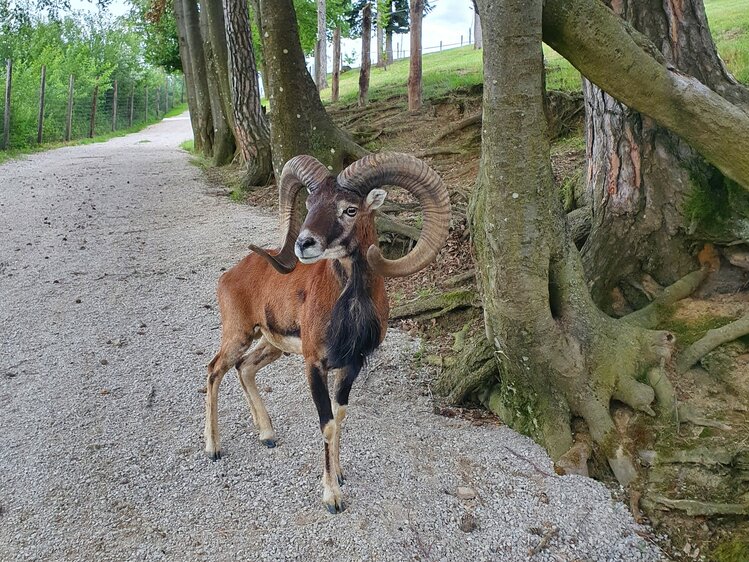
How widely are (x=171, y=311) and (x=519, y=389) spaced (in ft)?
17.6

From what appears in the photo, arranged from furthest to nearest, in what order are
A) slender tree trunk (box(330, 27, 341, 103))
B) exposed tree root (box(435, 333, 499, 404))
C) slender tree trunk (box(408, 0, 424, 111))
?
slender tree trunk (box(330, 27, 341, 103)), slender tree trunk (box(408, 0, 424, 111)), exposed tree root (box(435, 333, 499, 404))

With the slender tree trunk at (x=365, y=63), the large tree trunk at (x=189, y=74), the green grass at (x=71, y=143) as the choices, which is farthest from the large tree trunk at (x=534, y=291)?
the green grass at (x=71, y=143)

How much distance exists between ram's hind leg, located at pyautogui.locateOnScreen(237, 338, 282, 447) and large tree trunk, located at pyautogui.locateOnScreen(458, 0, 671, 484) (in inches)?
84.7

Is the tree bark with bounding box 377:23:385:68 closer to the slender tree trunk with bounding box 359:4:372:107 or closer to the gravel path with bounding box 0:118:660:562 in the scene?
the slender tree trunk with bounding box 359:4:372:107

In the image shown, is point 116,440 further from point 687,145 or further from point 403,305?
point 687,145

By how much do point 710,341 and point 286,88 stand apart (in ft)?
28.1

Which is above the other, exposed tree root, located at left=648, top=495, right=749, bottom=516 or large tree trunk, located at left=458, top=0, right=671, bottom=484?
large tree trunk, located at left=458, top=0, right=671, bottom=484

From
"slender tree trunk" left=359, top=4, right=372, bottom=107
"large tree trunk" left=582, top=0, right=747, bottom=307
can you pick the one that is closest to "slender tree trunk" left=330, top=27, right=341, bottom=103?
"slender tree trunk" left=359, top=4, right=372, bottom=107

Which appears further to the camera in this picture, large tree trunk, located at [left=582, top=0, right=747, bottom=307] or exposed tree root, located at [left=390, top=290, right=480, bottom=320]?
exposed tree root, located at [left=390, top=290, right=480, bottom=320]

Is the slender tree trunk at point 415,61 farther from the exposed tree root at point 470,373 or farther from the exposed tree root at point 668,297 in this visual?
the exposed tree root at point 668,297

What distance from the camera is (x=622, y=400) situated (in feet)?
18.9

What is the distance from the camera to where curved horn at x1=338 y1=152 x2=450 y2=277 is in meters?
5.16

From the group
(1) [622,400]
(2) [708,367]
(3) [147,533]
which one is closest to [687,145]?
(2) [708,367]

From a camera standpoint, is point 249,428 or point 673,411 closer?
point 673,411
